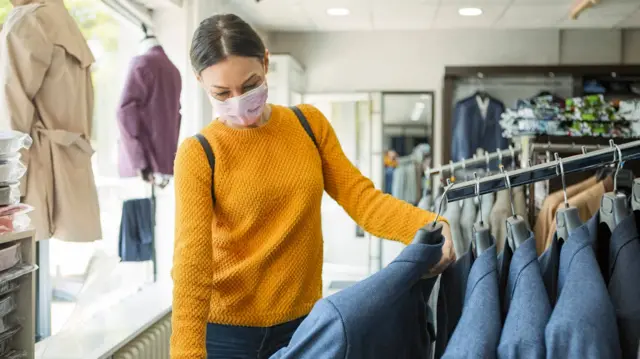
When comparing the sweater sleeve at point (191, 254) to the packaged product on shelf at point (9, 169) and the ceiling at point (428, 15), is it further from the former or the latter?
the ceiling at point (428, 15)

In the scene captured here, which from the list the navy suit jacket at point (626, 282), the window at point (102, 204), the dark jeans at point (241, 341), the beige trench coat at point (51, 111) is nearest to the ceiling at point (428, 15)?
the window at point (102, 204)

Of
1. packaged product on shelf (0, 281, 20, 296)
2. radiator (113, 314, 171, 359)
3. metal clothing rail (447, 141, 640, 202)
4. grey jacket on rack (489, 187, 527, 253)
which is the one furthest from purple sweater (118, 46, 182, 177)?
metal clothing rail (447, 141, 640, 202)

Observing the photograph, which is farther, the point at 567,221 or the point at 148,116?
the point at 148,116

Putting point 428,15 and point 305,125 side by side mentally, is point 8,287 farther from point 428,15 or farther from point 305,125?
point 428,15

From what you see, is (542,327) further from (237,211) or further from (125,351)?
(125,351)

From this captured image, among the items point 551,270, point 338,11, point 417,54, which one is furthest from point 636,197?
point 417,54

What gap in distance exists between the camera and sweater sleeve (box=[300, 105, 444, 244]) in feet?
3.36

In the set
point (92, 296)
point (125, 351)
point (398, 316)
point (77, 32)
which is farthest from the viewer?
point (92, 296)

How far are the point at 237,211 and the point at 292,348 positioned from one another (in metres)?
0.39

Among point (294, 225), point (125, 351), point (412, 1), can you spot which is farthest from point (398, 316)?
point (412, 1)

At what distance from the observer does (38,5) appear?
1721mm

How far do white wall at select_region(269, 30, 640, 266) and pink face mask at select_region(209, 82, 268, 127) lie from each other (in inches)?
155

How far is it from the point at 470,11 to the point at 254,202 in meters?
3.80

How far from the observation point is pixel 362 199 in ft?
3.60
